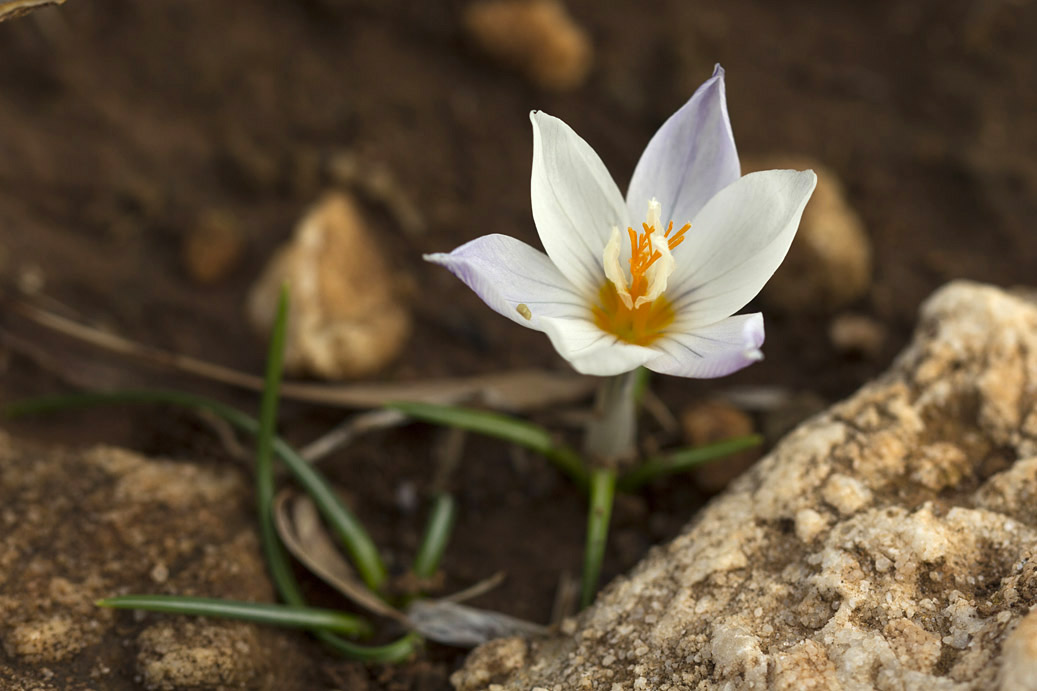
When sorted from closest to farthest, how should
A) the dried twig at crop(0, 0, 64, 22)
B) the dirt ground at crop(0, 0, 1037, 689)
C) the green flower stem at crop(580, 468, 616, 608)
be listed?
1. the dried twig at crop(0, 0, 64, 22)
2. the green flower stem at crop(580, 468, 616, 608)
3. the dirt ground at crop(0, 0, 1037, 689)

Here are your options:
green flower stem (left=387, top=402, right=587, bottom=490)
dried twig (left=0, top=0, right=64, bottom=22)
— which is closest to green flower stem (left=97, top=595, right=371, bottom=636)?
green flower stem (left=387, top=402, right=587, bottom=490)

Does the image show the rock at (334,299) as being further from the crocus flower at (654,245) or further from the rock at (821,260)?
the rock at (821,260)

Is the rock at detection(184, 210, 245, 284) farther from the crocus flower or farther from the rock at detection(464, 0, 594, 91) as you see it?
the crocus flower

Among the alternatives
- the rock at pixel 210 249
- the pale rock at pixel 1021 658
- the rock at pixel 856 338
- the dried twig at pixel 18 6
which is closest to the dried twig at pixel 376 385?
the rock at pixel 210 249

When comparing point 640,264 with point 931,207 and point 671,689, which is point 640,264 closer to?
point 671,689

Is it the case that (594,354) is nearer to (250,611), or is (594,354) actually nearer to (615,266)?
(615,266)
